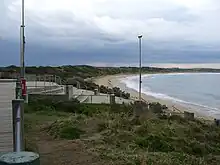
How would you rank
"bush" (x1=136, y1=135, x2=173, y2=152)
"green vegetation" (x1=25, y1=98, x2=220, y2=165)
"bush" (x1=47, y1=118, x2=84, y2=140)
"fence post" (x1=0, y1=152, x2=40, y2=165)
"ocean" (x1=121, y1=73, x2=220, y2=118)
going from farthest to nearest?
"ocean" (x1=121, y1=73, x2=220, y2=118) < "bush" (x1=47, y1=118, x2=84, y2=140) < "bush" (x1=136, y1=135, x2=173, y2=152) < "green vegetation" (x1=25, y1=98, x2=220, y2=165) < "fence post" (x1=0, y1=152, x2=40, y2=165)

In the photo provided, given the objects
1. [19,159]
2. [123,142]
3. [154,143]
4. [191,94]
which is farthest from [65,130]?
[191,94]

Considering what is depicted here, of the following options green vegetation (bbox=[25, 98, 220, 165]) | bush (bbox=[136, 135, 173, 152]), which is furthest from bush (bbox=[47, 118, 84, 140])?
bush (bbox=[136, 135, 173, 152])

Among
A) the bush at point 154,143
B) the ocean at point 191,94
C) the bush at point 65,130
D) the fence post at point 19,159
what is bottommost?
the ocean at point 191,94

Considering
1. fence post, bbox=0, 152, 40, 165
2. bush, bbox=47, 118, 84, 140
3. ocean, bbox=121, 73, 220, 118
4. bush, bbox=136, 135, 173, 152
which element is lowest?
ocean, bbox=121, 73, 220, 118

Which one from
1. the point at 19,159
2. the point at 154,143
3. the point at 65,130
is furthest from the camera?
the point at 65,130

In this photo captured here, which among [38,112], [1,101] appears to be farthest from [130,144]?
[38,112]

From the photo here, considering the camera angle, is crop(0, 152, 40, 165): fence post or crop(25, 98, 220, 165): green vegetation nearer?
crop(0, 152, 40, 165): fence post

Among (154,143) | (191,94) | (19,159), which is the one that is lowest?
(191,94)

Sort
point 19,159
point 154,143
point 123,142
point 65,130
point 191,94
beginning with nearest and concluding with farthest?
point 19,159 < point 123,142 < point 154,143 < point 65,130 < point 191,94

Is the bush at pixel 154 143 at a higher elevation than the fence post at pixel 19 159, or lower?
lower

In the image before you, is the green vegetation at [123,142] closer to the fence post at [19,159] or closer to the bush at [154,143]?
the bush at [154,143]

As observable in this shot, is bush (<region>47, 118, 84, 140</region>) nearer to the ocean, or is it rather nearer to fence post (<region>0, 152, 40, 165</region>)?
fence post (<region>0, 152, 40, 165</region>)

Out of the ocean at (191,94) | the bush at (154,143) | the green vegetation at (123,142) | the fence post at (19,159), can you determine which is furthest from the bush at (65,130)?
the ocean at (191,94)

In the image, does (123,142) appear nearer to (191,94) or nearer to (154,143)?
(154,143)
